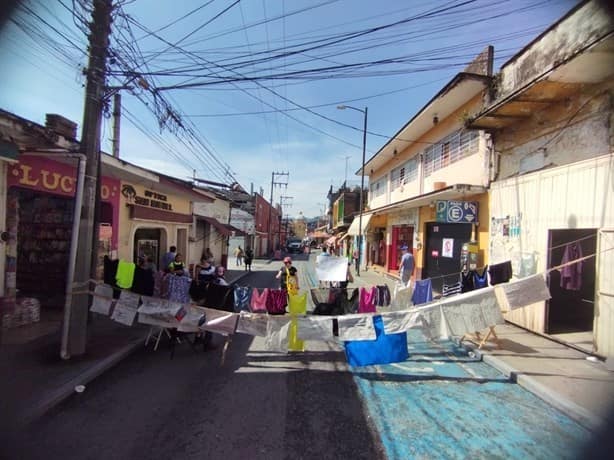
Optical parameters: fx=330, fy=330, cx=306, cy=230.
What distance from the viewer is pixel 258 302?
6.07 metres

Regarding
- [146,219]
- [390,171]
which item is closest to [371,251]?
[390,171]

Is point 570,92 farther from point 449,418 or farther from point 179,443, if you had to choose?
point 179,443

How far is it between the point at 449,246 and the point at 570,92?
630cm

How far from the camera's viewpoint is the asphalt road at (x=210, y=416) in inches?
129

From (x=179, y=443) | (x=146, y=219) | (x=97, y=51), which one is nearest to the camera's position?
(x=179, y=443)

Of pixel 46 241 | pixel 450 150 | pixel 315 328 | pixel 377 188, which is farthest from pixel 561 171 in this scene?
pixel 377 188

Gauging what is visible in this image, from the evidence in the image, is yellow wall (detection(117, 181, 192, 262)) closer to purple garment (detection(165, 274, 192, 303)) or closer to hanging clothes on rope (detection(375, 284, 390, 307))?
purple garment (detection(165, 274, 192, 303))

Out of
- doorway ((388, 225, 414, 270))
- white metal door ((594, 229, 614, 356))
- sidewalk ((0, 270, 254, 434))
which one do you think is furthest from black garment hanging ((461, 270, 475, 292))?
doorway ((388, 225, 414, 270))

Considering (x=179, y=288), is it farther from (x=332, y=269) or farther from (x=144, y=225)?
(x=144, y=225)

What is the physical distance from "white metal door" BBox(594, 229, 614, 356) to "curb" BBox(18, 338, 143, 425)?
8497 mm

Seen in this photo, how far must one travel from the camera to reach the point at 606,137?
19.9 feet

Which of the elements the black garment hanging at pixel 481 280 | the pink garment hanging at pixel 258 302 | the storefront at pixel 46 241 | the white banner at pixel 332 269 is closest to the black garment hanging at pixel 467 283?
the black garment hanging at pixel 481 280

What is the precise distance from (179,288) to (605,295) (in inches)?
304

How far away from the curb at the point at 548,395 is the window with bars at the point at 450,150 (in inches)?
282
